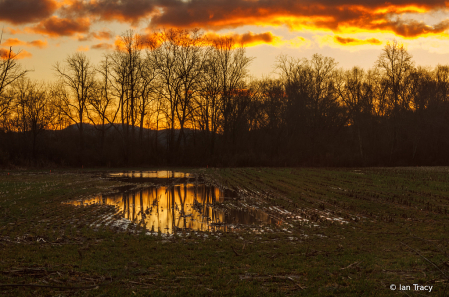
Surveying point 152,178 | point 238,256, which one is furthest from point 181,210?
point 152,178

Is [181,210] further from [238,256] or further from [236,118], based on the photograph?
[236,118]

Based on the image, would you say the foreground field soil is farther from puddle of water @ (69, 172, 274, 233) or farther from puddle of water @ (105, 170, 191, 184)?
puddle of water @ (105, 170, 191, 184)

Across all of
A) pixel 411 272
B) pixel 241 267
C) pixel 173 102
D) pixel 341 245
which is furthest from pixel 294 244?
pixel 173 102

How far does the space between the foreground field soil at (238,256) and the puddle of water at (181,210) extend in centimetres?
100

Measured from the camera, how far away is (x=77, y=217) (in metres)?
13.7

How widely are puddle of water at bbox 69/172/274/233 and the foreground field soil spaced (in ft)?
3.29

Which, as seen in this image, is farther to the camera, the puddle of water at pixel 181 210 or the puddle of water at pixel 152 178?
the puddle of water at pixel 152 178

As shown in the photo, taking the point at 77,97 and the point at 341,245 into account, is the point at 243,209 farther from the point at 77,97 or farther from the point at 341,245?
the point at 77,97

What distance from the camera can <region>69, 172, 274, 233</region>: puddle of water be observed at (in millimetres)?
12836

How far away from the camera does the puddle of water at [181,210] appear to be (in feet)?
42.1

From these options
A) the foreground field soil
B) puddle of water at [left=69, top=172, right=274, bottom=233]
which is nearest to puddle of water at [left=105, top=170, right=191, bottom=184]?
puddle of water at [left=69, top=172, right=274, bottom=233]

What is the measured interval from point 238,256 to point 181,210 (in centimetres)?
747

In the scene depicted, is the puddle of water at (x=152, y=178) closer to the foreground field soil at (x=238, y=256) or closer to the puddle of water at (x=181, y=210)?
the puddle of water at (x=181, y=210)

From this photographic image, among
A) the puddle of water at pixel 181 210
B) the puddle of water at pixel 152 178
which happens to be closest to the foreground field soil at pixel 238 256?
the puddle of water at pixel 181 210
